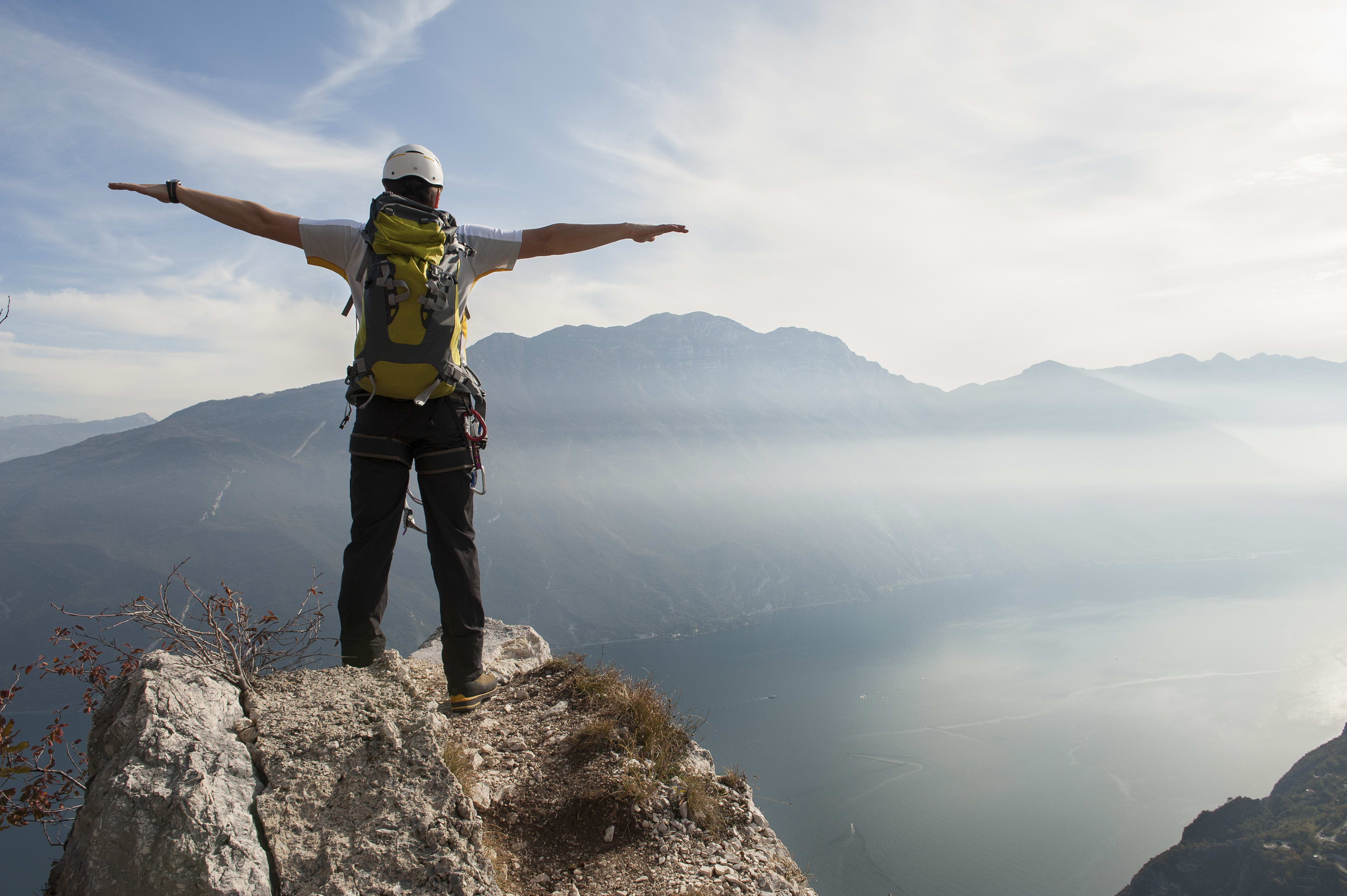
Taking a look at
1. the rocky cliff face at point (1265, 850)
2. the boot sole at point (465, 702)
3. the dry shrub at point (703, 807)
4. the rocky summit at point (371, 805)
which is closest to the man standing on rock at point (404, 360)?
the boot sole at point (465, 702)

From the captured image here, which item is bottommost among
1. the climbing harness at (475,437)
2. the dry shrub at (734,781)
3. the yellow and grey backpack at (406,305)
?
the dry shrub at (734,781)

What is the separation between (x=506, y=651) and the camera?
6020 millimetres

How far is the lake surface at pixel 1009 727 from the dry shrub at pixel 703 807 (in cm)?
3766

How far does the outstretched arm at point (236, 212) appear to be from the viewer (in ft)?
10.4

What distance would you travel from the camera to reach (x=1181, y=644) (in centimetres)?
12744

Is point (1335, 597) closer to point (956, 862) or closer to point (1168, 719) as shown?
point (1168, 719)

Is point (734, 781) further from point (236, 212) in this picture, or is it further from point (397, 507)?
point (236, 212)

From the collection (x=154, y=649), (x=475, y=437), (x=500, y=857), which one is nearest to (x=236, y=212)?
(x=475, y=437)

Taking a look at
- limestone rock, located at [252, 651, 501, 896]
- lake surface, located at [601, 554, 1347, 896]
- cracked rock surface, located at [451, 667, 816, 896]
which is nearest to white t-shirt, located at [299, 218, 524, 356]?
limestone rock, located at [252, 651, 501, 896]

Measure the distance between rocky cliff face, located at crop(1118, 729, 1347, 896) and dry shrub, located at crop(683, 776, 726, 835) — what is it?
77.5m

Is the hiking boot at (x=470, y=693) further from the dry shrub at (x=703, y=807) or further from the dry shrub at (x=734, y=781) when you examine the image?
the dry shrub at (x=734, y=781)

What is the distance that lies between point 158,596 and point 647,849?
321cm

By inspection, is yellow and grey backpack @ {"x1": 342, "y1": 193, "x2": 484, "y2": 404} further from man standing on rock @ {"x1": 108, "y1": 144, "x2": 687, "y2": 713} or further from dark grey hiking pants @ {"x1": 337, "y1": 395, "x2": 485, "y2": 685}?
dark grey hiking pants @ {"x1": 337, "y1": 395, "x2": 485, "y2": 685}

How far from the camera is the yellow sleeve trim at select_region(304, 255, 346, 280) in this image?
3316mm
